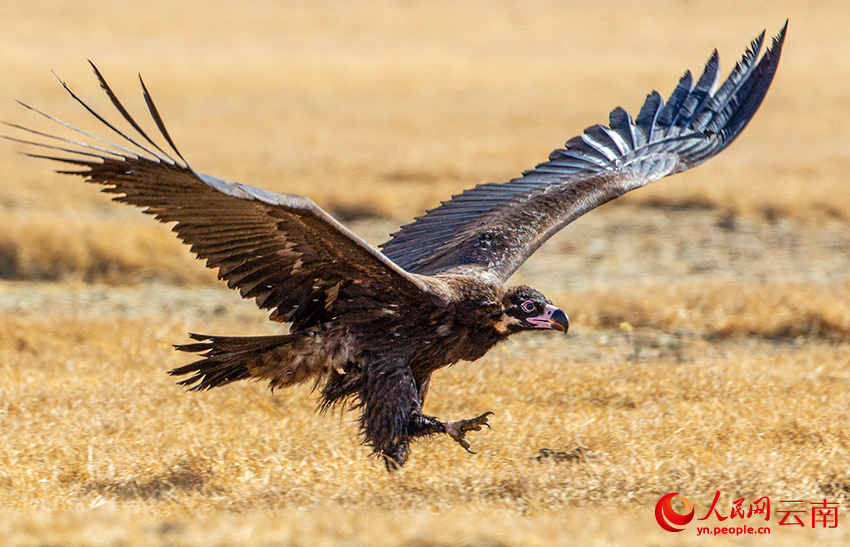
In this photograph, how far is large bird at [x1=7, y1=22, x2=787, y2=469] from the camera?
14.4ft

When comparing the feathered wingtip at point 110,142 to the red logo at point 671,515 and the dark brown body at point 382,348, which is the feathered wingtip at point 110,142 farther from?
the red logo at point 671,515

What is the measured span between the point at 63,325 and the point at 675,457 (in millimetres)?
4557

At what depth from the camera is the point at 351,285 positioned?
505 centimetres

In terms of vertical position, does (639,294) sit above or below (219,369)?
above

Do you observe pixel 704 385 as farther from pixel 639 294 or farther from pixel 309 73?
pixel 309 73

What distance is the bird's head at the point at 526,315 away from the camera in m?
5.18

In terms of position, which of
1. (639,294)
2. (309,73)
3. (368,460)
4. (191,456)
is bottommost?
(191,456)

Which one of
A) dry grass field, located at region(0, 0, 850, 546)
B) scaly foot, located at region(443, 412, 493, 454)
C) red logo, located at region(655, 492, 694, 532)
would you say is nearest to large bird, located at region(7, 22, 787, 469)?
scaly foot, located at region(443, 412, 493, 454)

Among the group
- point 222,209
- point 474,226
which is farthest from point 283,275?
point 474,226

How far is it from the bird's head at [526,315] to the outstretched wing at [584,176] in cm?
48

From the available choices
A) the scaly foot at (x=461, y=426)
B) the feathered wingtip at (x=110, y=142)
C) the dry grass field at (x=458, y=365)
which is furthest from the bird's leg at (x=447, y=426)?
the feathered wingtip at (x=110, y=142)

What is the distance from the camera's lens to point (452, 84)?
878 inches

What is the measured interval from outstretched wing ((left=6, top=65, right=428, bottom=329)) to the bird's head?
49 cm

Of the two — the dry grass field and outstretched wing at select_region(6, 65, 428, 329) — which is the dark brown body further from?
the dry grass field
